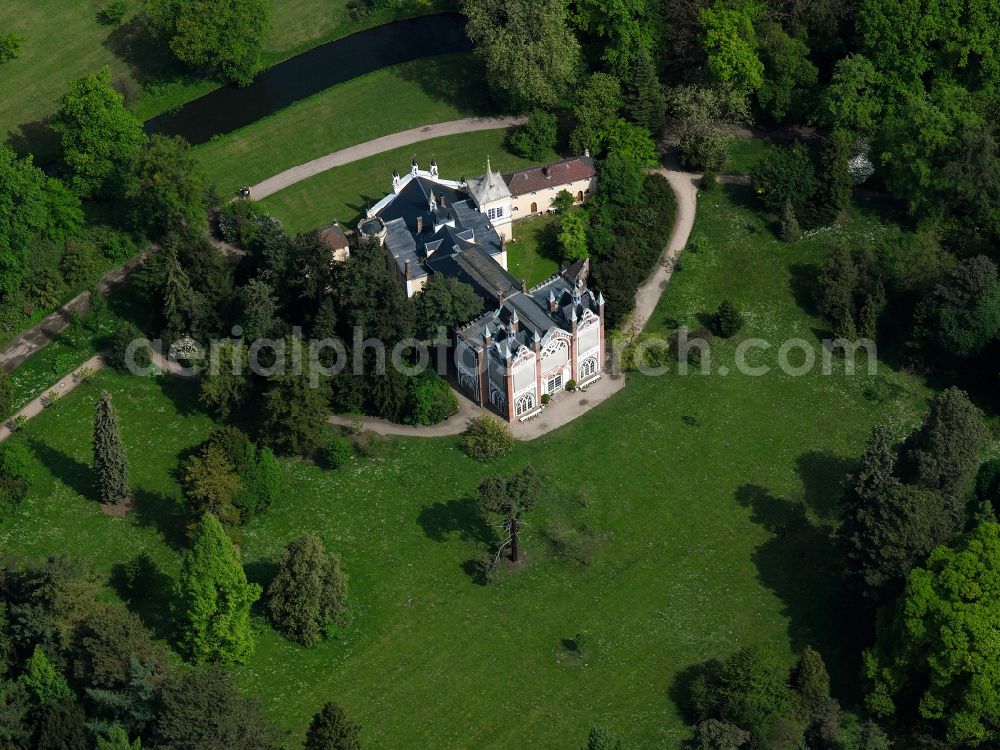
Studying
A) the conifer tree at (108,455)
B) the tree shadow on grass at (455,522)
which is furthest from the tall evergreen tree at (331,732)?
the conifer tree at (108,455)

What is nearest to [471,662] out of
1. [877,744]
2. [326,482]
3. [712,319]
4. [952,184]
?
[326,482]

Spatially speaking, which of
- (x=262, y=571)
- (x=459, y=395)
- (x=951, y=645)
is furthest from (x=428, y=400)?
(x=951, y=645)

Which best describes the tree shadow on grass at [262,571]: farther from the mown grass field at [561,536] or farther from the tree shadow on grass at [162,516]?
the tree shadow on grass at [162,516]

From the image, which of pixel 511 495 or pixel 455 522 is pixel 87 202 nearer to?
pixel 455 522

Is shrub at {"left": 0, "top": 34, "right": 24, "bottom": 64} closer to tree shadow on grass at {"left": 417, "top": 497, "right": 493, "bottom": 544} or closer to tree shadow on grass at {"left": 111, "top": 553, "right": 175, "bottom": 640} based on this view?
tree shadow on grass at {"left": 111, "top": 553, "right": 175, "bottom": 640}

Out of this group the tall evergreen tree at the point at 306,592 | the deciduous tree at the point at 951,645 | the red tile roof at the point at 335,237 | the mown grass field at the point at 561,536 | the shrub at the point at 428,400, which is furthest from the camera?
the red tile roof at the point at 335,237

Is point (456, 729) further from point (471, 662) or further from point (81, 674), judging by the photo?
point (81, 674)
